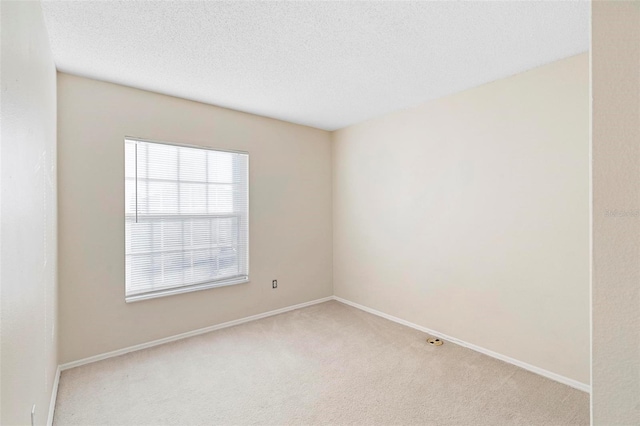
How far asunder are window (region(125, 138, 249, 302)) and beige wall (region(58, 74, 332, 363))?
10 cm

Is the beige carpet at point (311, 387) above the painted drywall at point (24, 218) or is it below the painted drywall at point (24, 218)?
below

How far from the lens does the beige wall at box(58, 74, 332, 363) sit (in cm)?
262

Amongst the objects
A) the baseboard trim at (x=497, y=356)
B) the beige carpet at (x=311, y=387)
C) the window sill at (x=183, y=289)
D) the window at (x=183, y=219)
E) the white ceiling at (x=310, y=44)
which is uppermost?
the white ceiling at (x=310, y=44)

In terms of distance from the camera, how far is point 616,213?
84 centimetres

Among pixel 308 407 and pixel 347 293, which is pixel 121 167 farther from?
pixel 347 293

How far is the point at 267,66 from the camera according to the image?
8.13 feet

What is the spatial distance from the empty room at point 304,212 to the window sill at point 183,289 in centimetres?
3

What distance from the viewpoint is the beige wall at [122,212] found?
262cm

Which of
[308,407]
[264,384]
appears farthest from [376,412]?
[264,384]

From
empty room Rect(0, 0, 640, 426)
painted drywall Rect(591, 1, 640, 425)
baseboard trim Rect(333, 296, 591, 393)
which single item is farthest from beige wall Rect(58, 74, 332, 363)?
painted drywall Rect(591, 1, 640, 425)

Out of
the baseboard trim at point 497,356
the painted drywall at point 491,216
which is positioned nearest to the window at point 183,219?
the painted drywall at point 491,216

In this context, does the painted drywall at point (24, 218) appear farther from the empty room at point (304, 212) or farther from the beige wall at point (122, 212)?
the beige wall at point (122, 212)

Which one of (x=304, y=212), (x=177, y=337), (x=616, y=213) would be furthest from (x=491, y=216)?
(x=177, y=337)

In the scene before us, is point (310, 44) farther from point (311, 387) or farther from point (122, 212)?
point (311, 387)
